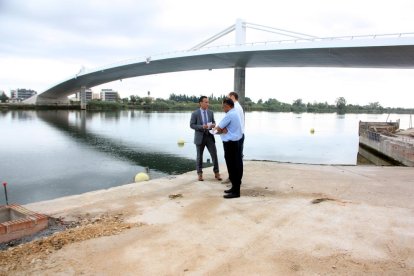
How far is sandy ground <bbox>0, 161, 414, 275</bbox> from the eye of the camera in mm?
2402

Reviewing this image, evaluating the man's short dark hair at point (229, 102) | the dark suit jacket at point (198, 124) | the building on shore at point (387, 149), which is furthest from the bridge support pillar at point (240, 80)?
the man's short dark hair at point (229, 102)

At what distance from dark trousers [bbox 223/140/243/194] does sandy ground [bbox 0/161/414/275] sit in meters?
0.23

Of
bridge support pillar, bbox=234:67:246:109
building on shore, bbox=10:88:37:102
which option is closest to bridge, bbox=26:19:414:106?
bridge support pillar, bbox=234:67:246:109

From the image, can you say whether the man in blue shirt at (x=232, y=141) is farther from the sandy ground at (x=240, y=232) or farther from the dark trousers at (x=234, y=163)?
the sandy ground at (x=240, y=232)

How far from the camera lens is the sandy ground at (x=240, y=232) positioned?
240cm

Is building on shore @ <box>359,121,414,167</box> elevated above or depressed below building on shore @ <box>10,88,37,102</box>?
below

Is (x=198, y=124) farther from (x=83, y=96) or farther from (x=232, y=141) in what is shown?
(x=83, y=96)

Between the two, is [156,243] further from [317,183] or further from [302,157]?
[302,157]

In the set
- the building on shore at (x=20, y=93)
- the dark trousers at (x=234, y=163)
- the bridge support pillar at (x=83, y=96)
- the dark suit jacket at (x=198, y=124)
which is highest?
the building on shore at (x=20, y=93)

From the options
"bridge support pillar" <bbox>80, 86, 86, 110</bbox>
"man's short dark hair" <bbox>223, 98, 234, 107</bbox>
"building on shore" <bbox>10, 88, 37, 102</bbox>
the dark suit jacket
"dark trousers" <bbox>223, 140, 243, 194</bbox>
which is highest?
"building on shore" <bbox>10, 88, 37, 102</bbox>

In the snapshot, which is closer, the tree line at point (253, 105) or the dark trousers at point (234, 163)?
the dark trousers at point (234, 163)

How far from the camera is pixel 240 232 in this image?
10.00 feet

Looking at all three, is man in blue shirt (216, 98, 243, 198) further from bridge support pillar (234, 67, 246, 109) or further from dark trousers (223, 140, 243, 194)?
bridge support pillar (234, 67, 246, 109)

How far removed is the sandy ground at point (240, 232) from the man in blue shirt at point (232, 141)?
0.95 feet
